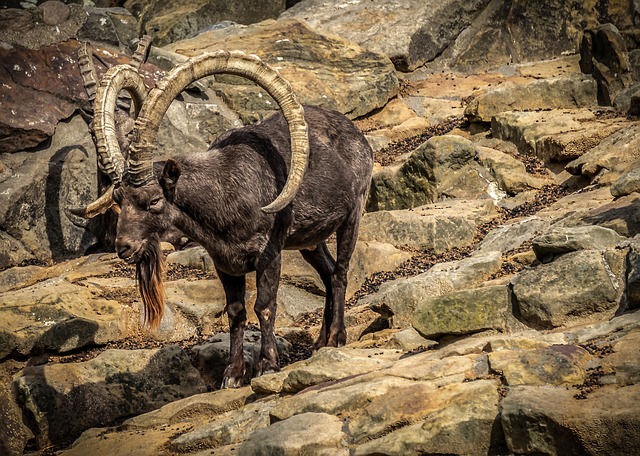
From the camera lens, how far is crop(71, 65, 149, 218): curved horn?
10867 mm

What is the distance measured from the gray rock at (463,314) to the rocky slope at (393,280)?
0.02 metres

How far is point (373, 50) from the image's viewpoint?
2358 cm

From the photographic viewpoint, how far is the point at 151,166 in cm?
1059

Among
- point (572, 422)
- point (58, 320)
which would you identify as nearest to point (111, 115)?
point (58, 320)

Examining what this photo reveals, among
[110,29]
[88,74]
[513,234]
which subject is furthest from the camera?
[110,29]

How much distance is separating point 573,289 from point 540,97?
1006cm

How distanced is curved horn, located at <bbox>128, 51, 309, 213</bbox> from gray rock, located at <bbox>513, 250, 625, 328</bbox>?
265 cm

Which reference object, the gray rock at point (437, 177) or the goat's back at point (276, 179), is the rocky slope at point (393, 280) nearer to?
the gray rock at point (437, 177)

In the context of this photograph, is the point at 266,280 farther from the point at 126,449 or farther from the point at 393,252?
the point at 393,252

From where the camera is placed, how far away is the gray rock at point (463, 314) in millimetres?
9898

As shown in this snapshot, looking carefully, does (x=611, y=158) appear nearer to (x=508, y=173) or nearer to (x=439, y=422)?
(x=508, y=173)

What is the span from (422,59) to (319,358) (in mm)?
14939

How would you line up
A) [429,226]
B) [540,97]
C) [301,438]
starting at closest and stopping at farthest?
[301,438]
[429,226]
[540,97]

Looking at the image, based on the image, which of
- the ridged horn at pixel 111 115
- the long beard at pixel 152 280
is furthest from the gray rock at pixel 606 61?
the long beard at pixel 152 280
